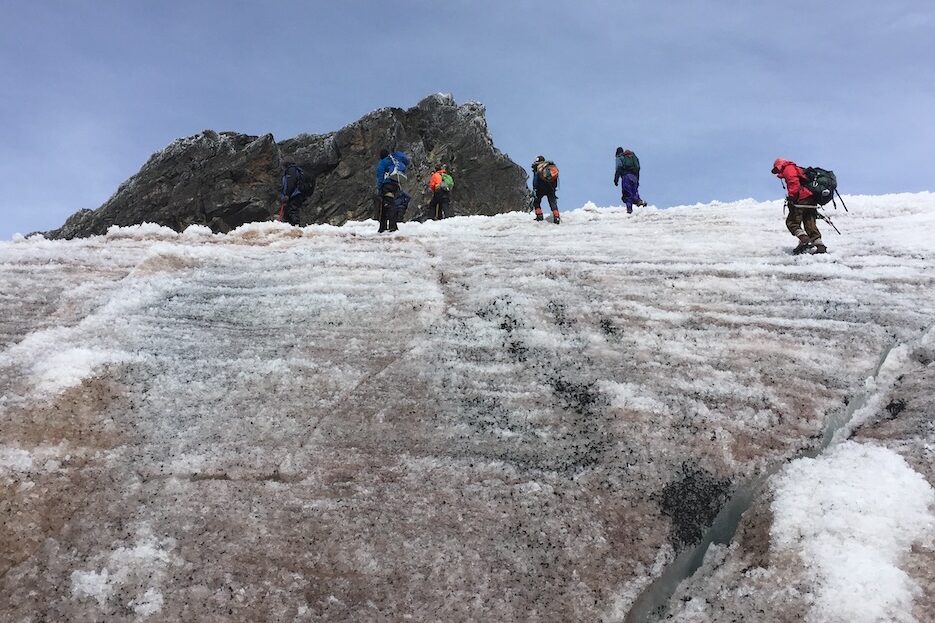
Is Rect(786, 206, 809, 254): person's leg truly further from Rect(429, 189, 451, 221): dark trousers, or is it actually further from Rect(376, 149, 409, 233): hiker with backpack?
Rect(429, 189, 451, 221): dark trousers

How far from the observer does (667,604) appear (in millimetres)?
5359

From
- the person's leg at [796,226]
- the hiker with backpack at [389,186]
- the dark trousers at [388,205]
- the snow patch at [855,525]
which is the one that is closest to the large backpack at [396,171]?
the hiker with backpack at [389,186]

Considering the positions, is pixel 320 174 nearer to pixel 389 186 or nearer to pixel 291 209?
pixel 291 209

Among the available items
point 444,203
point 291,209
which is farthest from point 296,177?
point 444,203

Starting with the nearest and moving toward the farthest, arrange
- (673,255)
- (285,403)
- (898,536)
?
(898,536) → (285,403) → (673,255)

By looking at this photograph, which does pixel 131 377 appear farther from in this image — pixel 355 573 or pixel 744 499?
pixel 744 499

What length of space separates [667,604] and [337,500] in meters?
2.98

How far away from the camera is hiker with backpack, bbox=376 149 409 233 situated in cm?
1789

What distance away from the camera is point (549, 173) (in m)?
21.0

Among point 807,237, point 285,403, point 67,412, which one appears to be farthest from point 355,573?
point 807,237

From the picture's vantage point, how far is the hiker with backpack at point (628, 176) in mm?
23078

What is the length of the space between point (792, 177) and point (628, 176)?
9.65m

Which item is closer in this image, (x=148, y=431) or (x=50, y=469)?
(x=50, y=469)

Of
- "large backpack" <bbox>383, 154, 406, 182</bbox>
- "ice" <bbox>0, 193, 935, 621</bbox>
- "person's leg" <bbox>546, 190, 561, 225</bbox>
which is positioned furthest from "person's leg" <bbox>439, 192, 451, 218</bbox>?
"ice" <bbox>0, 193, 935, 621</bbox>
